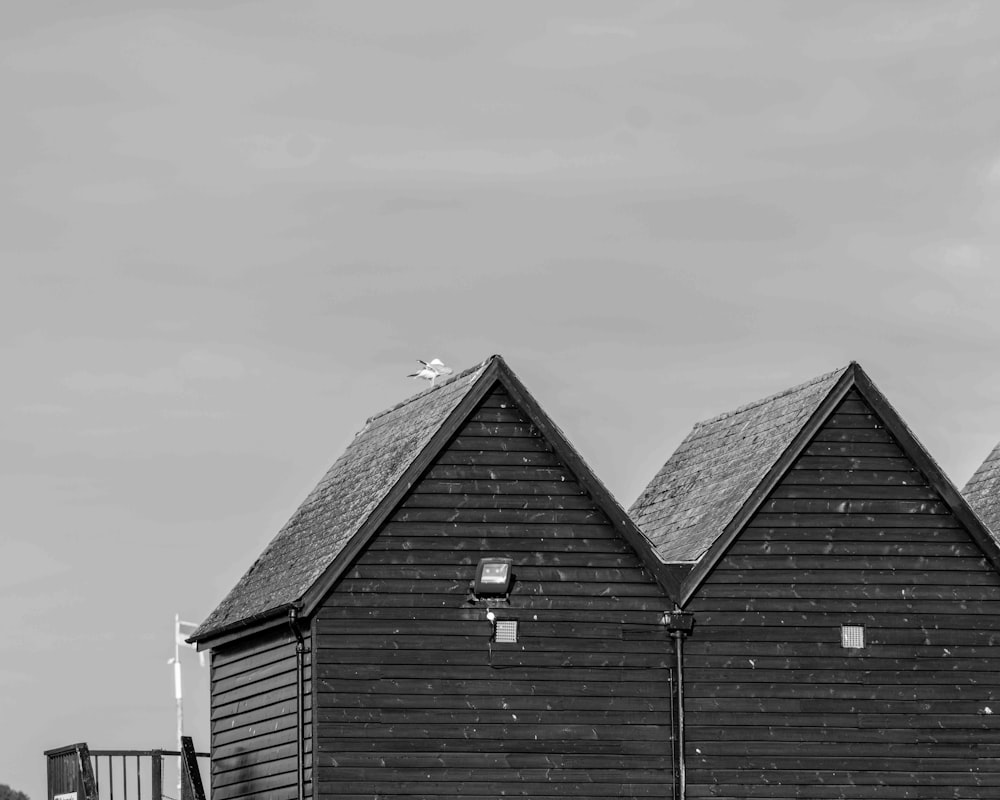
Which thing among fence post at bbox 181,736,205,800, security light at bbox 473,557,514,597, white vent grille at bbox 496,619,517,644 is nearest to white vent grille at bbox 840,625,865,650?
white vent grille at bbox 496,619,517,644

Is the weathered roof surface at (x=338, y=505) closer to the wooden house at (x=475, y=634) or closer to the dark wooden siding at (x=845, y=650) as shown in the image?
the wooden house at (x=475, y=634)

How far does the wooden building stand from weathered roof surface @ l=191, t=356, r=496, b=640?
107 millimetres

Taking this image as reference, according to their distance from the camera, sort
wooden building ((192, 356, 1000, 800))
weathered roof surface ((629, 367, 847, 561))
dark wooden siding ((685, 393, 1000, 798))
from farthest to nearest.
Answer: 1. weathered roof surface ((629, 367, 847, 561))
2. dark wooden siding ((685, 393, 1000, 798))
3. wooden building ((192, 356, 1000, 800))

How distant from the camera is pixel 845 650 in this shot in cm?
3969

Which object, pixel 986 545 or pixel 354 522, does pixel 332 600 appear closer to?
pixel 354 522

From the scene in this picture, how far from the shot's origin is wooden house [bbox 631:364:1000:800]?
39062mm

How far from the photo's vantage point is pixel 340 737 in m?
37.5

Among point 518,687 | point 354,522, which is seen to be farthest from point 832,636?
point 354,522

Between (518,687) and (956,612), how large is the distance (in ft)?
26.3

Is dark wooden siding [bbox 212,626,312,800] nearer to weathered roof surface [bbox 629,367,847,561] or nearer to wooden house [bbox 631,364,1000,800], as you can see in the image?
wooden house [bbox 631,364,1000,800]

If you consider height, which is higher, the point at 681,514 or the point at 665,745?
the point at 681,514

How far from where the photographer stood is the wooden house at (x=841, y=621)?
39062 mm

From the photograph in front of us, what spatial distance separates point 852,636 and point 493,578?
6.48m

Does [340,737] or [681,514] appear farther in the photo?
[681,514]
